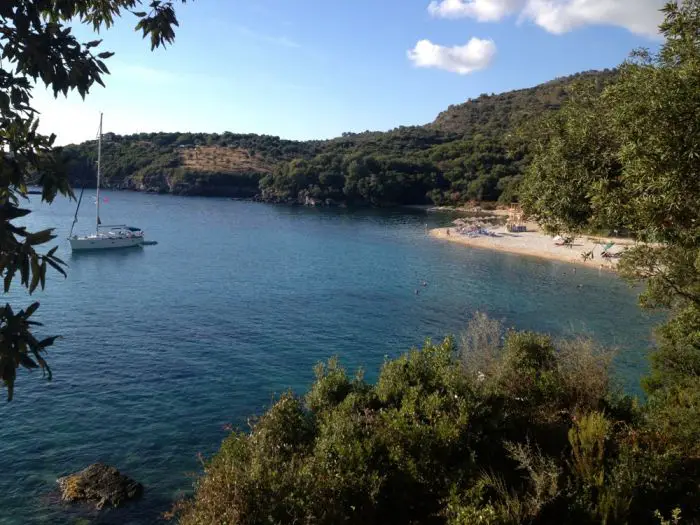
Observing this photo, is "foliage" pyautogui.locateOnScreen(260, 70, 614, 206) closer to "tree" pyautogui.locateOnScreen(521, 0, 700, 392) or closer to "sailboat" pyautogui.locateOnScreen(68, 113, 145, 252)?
"sailboat" pyautogui.locateOnScreen(68, 113, 145, 252)

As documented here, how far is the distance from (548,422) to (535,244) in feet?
214

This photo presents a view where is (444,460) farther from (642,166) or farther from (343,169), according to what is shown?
(343,169)

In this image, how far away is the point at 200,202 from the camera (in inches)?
5123

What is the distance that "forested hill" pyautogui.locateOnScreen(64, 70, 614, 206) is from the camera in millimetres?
129875

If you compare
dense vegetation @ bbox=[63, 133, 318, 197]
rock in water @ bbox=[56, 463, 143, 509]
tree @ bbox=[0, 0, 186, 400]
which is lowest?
rock in water @ bbox=[56, 463, 143, 509]

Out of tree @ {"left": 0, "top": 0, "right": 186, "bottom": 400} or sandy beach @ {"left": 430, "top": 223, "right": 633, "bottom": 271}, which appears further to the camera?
sandy beach @ {"left": 430, "top": 223, "right": 633, "bottom": 271}

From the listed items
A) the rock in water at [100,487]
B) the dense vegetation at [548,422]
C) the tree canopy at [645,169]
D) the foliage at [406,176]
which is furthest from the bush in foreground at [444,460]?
the foliage at [406,176]

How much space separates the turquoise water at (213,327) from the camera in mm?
18828

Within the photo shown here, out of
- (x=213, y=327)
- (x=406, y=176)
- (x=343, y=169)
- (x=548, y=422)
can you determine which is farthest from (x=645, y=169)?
(x=343, y=169)

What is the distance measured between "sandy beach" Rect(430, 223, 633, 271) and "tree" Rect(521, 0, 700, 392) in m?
50.1

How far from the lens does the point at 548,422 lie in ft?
40.8

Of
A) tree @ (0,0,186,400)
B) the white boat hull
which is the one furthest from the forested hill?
tree @ (0,0,186,400)

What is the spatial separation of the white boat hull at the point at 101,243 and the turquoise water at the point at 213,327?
2136mm

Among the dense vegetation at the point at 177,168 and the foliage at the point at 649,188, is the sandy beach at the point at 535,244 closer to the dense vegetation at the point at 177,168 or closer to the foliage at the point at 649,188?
the foliage at the point at 649,188
